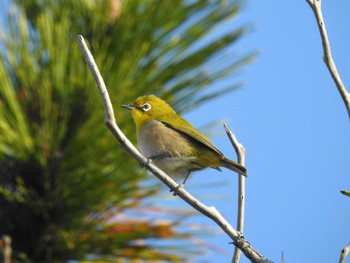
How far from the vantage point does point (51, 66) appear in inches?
160

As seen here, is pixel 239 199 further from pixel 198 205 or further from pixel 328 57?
pixel 328 57

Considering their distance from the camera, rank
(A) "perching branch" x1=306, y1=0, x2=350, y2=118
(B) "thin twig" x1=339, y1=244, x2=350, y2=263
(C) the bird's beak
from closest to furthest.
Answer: (B) "thin twig" x1=339, y1=244, x2=350, y2=263
(A) "perching branch" x1=306, y1=0, x2=350, y2=118
(C) the bird's beak

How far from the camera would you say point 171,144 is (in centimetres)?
386

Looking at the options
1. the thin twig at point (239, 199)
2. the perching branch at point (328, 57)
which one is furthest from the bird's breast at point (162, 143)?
the perching branch at point (328, 57)

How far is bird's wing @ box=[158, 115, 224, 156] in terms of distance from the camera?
3747 millimetres

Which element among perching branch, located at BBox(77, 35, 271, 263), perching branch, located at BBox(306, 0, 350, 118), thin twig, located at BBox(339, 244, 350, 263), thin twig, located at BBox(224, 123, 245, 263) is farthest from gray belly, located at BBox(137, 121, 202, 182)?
thin twig, located at BBox(339, 244, 350, 263)

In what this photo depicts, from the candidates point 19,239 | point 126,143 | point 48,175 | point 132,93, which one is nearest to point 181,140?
point 132,93

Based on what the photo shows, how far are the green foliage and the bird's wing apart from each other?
27cm

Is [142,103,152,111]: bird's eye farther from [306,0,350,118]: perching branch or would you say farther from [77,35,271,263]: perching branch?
[306,0,350,118]: perching branch

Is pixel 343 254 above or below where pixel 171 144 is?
below

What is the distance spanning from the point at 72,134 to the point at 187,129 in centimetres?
68

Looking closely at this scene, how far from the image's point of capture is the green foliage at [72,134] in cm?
388

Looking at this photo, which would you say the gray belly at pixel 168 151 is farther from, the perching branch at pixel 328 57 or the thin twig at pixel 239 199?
the perching branch at pixel 328 57

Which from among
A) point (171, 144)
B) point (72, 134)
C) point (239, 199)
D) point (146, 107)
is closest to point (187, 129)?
point (171, 144)
